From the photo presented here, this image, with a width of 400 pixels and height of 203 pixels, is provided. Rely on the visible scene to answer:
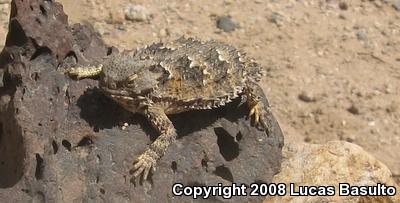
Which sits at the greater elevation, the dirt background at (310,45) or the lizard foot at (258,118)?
the lizard foot at (258,118)

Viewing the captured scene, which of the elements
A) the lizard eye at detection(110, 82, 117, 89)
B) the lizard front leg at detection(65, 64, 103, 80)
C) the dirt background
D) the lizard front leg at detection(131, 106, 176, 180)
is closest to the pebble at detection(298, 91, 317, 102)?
the dirt background

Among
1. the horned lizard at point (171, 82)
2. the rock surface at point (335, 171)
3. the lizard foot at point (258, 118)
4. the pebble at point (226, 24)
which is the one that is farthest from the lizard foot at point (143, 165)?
the pebble at point (226, 24)

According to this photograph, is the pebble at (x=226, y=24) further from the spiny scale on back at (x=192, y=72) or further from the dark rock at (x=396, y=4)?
the spiny scale on back at (x=192, y=72)

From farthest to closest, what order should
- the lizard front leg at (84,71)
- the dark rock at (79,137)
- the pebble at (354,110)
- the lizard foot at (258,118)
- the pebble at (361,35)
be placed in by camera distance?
1. the pebble at (361,35)
2. the pebble at (354,110)
3. the lizard foot at (258,118)
4. the lizard front leg at (84,71)
5. the dark rock at (79,137)

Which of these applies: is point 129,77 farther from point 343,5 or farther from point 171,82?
point 343,5

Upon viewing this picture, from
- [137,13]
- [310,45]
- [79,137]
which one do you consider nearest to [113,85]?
[79,137]

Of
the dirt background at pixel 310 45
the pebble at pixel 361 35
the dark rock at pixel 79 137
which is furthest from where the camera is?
the pebble at pixel 361 35
